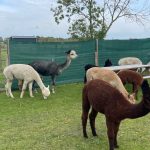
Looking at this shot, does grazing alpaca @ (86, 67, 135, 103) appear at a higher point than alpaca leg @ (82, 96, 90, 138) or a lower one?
higher

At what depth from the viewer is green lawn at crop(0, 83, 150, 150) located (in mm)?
6406

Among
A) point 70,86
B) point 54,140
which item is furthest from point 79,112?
point 70,86

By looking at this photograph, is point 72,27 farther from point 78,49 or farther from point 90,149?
point 90,149

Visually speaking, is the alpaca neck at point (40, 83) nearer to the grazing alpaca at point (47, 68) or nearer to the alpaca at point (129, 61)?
the grazing alpaca at point (47, 68)

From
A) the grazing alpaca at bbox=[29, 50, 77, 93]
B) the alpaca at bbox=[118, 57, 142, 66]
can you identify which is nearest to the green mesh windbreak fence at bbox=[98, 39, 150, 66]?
the alpaca at bbox=[118, 57, 142, 66]

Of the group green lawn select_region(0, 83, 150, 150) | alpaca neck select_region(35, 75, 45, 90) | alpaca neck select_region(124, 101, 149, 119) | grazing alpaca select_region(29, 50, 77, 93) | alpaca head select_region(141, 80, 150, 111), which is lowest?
green lawn select_region(0, 83, 150, 150)

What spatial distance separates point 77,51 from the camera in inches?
570

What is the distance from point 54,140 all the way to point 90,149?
0.78 metres

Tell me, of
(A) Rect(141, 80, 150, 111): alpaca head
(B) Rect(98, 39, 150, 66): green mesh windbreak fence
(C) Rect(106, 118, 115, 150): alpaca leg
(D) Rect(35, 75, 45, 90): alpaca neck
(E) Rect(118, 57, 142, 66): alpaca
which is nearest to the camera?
(A) Rect(141, 80, 150, 111): alpaca head

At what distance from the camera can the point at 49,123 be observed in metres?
7.98

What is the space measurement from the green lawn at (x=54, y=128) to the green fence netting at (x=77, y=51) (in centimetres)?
252

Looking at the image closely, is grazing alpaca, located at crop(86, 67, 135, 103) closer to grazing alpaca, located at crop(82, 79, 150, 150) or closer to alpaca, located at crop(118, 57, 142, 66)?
grazing alpaca, located at crop(82, 79, 150, 150)

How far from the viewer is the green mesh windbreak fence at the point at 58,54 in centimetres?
1274

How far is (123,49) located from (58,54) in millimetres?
3103
